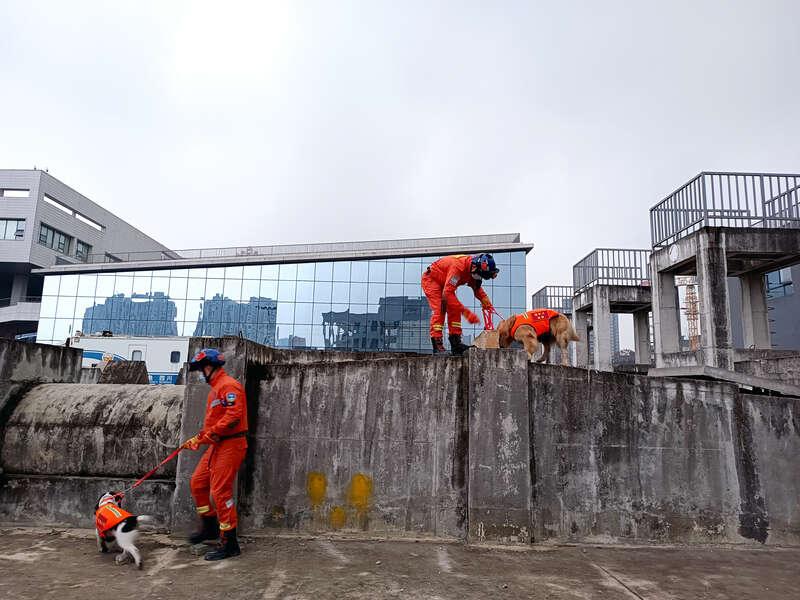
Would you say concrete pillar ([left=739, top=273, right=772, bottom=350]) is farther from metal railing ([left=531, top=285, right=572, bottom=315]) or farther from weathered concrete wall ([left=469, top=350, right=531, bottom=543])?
weathered concrete wall ([left=469, top=350, right=531, bottom=543])

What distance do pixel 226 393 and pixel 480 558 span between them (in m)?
2.85

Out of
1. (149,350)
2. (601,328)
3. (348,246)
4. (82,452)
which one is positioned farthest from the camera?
(348,246)

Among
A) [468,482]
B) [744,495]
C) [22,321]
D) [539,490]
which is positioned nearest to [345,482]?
[468,482]

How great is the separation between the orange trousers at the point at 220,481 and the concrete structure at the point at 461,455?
55cm

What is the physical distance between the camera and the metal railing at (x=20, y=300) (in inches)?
1657

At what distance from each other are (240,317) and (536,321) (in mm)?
27805

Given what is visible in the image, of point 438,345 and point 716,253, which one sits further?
point 716,253

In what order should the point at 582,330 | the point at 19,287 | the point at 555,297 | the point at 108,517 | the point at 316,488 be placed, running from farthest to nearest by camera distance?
the point at 19,287 → the point at 555,297 → the point at 582,330 → the point at 316,488 → the point at 108,517

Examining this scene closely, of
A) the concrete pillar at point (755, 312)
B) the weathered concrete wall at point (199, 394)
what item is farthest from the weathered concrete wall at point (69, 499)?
the concrete pillar at point (755, 312)

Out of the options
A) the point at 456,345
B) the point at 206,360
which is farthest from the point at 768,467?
the point at 206,360

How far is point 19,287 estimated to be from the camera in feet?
141

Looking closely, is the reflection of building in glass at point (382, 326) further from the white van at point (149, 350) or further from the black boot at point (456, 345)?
the black boot at point (456, 345)

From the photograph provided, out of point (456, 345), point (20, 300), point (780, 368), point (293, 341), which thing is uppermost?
point (20, 300)

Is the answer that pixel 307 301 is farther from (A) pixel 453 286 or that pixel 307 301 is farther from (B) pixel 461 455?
(B) pixel 461 455
